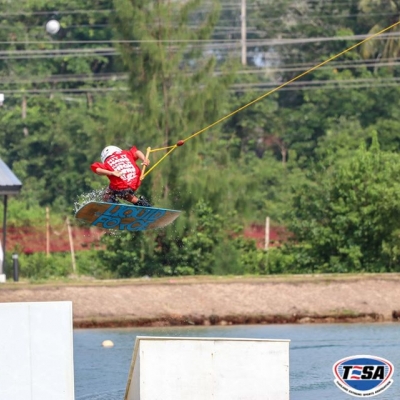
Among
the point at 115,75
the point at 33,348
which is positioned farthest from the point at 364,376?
the point at 115,75

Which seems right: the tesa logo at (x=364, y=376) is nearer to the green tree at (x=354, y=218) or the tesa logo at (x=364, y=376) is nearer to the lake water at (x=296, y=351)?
the lake water at (x=296, y=351)

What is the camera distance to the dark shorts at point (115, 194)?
1895cm

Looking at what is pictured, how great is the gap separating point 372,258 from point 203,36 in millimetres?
8095

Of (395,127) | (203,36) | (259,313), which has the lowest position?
(259,313)

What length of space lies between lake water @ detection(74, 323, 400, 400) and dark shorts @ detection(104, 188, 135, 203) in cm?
295

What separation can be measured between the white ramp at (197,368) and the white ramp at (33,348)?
1.23 metres

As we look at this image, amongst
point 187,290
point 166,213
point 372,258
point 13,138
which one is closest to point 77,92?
point 13,138

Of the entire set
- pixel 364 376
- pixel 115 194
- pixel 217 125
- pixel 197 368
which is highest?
pixel 115 194

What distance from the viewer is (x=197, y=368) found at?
15023mm

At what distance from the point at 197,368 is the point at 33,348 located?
209 cm

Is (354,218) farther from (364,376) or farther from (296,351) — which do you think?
(364,376)

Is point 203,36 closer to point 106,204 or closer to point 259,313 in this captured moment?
point 259,313

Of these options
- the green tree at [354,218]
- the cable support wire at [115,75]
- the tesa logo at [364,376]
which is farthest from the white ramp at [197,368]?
the cable support wire at [115,75]

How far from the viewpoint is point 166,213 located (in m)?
19.8
